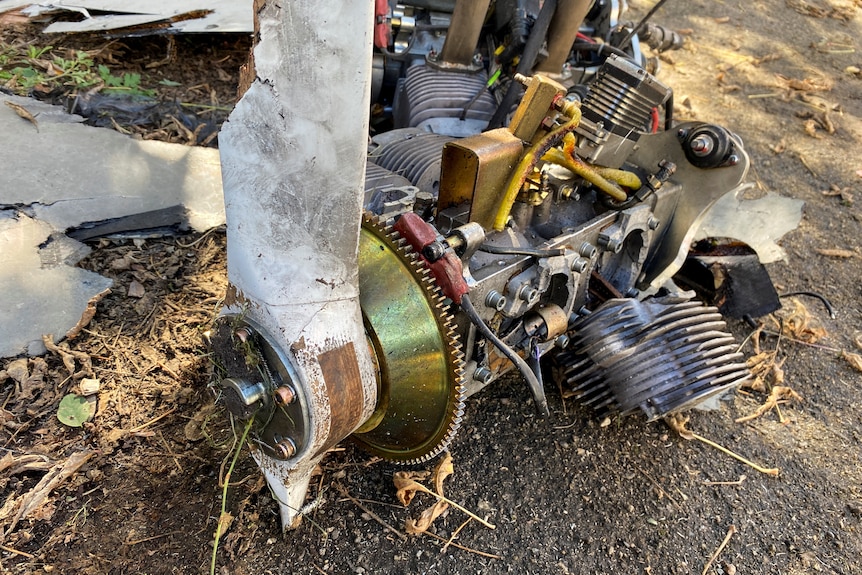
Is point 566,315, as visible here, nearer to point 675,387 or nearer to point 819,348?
point 675,387

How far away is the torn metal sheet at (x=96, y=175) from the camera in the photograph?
3014mm

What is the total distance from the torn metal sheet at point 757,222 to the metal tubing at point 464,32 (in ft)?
5.69

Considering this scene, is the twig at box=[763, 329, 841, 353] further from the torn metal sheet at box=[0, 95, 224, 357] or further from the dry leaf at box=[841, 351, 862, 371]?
the torn metal sheet at box=[0, 95, 224, 357]

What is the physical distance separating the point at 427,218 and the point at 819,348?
2.81 m

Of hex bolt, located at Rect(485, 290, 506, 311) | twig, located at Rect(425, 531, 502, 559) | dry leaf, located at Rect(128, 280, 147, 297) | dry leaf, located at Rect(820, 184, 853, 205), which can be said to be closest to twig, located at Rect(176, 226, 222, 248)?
dry leaf, located at Rect(128, 280, 147, 297)

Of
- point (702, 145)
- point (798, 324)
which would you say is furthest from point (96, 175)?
point (798, 324)

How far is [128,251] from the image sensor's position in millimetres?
3064

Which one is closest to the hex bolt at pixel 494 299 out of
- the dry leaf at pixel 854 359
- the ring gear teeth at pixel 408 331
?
the ring gear teeth at pixel 408 331

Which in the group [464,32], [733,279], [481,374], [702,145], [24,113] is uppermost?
[702,145]

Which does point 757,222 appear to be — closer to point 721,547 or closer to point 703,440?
point 703,440

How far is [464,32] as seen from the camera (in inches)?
141

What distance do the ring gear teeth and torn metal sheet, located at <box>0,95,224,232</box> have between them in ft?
5.61

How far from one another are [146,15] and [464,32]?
7.34 ft

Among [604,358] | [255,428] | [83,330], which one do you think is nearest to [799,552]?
[604,358]
